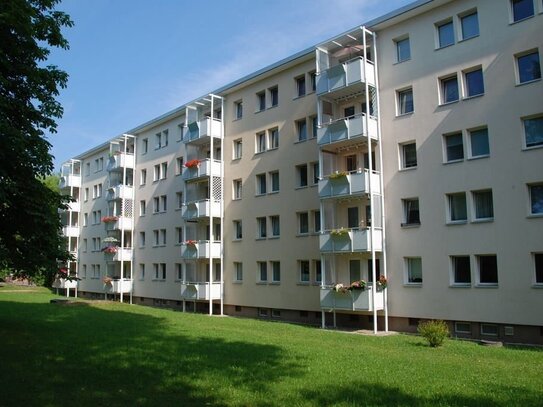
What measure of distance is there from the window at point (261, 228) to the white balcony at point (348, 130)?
751cm

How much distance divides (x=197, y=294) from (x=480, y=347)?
63.6 ft

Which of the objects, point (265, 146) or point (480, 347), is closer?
point (480, 347)

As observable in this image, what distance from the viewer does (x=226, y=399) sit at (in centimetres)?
871

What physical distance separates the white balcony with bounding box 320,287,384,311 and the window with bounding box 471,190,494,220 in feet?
17.8

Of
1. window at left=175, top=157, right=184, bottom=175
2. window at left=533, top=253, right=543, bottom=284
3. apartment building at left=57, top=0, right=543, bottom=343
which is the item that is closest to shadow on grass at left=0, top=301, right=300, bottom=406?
apartment building at left=57, top=0, right=543, bottom=343

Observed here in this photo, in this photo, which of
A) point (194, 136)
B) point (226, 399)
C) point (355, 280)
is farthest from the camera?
point (194, 136)

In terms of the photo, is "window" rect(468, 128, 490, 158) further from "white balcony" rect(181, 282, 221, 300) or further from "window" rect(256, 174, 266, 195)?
"white balcony" rect(181, 282, 221, 300)

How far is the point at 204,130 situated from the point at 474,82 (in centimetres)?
1763

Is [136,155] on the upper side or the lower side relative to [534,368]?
upper

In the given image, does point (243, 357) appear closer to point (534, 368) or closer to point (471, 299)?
point (534, 368)

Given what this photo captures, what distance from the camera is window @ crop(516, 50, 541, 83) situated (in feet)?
66.0

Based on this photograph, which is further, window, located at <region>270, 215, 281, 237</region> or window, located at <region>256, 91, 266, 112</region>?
window, located at <region>256, 91, 266, 112</region>

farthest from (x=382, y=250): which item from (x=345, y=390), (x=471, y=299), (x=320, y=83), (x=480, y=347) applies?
(x=345, y=390)

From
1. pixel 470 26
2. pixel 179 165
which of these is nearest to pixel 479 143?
pixel 470 26
